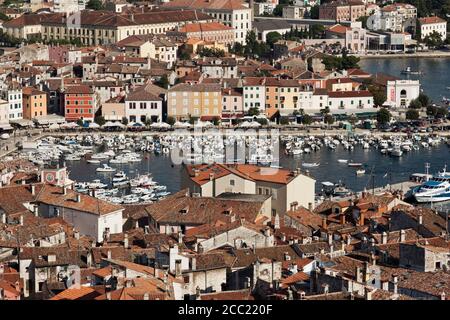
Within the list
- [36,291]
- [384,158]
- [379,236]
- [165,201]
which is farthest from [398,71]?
[36,291]

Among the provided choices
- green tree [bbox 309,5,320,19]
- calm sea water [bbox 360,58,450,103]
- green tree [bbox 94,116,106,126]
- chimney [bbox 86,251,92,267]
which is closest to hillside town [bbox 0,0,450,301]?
chimney [bbox 86,251,92,267]

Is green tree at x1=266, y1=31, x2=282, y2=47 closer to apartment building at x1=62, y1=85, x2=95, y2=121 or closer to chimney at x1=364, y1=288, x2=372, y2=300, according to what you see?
apartment building at x1=62, y1=85, x2=95, y2=121

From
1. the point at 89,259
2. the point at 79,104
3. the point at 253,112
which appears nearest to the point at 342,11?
the point at 253,112

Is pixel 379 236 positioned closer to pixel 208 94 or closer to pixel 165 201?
pixel 165 201

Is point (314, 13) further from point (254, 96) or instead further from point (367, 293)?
point (367, 293)

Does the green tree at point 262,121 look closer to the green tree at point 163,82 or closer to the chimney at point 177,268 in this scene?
the green tree at point 163,82
